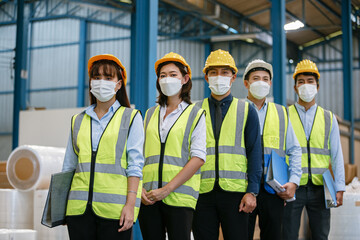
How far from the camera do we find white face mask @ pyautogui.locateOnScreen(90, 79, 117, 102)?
2834 millimetres

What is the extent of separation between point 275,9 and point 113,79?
5562 mm

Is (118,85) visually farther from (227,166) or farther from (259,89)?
(259,89)

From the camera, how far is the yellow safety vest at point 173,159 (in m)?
2.92

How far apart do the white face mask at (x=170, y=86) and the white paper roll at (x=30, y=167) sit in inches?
117

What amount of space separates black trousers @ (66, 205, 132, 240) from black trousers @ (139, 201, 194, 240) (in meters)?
0.32

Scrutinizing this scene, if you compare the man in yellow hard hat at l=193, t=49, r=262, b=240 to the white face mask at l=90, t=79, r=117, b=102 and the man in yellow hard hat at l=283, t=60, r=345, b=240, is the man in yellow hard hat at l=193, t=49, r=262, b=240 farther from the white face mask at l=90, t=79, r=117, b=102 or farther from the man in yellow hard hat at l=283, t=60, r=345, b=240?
the man in yellow hard hat at l=283, t=60, r=345, b=240

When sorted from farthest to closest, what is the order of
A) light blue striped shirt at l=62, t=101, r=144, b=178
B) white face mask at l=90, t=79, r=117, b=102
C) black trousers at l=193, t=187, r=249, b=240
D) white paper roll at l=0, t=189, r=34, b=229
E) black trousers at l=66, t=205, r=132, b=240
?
1. white paper roll at l=0, t=189, r=34, b=229
2. black trousers at l=193, t=187, r=249, b=240
3. white face mask at l=90, t=79, r=117, b=102
4. light blue striped shirt at l=62, t=101, r=144, b=178
5. black trousers at l=66, t=205, r=132, b=240

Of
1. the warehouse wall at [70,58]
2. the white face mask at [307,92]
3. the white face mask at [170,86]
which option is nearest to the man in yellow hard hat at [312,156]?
the white face mask at [307,92]

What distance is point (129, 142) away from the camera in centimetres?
270

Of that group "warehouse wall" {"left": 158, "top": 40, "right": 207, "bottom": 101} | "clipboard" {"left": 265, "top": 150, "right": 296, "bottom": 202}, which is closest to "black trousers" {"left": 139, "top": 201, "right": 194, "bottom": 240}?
"clipboard" {"left": 265, "top": 150, "right": 296, "bottom": 202}

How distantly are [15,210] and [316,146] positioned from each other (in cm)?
344

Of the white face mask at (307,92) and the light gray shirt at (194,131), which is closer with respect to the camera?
the light gray shirt at (194,131)

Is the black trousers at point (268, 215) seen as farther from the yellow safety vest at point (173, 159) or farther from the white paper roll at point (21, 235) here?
the white paper roll at point (21, 235)

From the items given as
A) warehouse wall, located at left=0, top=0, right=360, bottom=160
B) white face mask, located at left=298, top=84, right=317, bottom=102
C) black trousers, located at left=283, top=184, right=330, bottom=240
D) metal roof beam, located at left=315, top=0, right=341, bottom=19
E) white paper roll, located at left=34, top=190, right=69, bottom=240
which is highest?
metal roof beam, located at left=315, top=0, right=341, bottom=19
